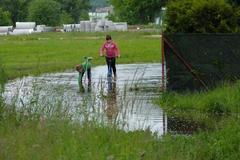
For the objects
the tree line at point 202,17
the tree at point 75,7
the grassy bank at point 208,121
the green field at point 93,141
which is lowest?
the tree at point 75,7

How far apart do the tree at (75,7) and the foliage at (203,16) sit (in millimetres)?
131427

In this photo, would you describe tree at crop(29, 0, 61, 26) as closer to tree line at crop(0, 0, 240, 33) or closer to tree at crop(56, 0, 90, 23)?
tree line at crop(0, 0, 240, 33)

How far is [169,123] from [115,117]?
3.47 m

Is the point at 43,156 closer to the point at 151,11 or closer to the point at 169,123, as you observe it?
the point at 169,123

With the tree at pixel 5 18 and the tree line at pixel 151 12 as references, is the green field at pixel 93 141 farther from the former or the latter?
the tree at pixel 5 18

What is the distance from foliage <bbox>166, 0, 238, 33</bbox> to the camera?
18328 millimetres

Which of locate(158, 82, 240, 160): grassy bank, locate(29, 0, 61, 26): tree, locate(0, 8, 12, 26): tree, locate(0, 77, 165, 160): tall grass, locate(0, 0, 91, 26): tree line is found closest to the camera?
locate(0, 77, 165, 160): tall grass

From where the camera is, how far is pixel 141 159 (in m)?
7.76

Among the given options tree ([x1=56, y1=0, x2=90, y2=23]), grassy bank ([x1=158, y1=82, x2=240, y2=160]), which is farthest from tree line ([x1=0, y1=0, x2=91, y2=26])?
grassy bank ([x1=158, y1=82, x2=240, y2=160])

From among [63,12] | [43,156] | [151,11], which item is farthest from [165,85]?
[63,12]

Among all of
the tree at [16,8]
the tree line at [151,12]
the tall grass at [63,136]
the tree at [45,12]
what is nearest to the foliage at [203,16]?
the tree line at [151,12]

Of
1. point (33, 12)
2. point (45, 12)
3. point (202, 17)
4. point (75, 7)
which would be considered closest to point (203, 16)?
point (202, 17)

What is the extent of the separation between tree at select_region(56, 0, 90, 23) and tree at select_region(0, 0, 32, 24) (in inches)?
470

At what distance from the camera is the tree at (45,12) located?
12488 centimetres
